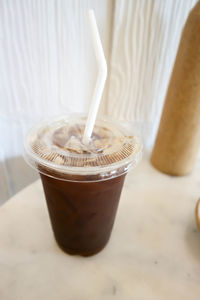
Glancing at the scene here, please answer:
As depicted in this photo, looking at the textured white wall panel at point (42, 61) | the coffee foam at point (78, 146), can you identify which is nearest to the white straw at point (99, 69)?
the coffee foam at point (78, 146)

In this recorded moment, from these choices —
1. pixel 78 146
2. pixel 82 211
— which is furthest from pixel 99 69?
pixel 82 211

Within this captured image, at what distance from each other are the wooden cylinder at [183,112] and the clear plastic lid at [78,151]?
0.81 feet

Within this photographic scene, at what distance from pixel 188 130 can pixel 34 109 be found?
48cm

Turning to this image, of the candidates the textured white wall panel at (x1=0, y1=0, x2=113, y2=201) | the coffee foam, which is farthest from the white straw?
the textured white wall panel at (x1=0, y1=0, x2=113, y2=201)

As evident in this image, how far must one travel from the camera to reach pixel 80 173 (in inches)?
13.6

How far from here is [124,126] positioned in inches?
18.7

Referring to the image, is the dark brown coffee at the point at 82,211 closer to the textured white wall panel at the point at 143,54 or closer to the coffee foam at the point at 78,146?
the coffee foam at the point at 78,146

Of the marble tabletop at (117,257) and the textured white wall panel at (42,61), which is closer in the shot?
the marble tabletop at (117,257)

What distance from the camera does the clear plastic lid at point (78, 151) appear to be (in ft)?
1.15

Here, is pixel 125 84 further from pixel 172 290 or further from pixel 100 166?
pixel 172 290

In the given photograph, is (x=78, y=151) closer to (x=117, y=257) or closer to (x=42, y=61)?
(x=117, y=257)

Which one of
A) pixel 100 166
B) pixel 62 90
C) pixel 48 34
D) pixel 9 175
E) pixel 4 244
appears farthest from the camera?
pixel 9 175

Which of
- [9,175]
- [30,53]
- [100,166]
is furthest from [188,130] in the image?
[9,175]

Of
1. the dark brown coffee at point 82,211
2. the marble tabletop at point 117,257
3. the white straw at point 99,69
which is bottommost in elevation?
the marble tabletop at point 117,257
